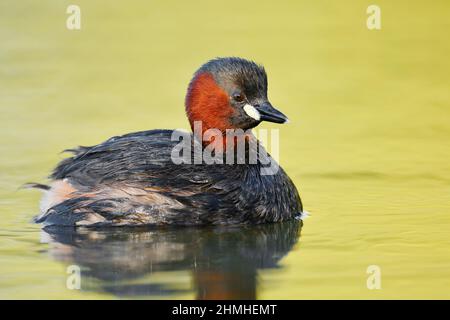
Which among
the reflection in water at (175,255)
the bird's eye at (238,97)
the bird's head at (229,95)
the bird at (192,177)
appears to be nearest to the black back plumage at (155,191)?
the bird at (192,177)

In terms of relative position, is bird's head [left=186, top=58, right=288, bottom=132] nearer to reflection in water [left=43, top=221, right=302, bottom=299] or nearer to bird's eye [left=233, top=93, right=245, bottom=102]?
bird's eye [left=233, top=93, right=245, bottom=102]

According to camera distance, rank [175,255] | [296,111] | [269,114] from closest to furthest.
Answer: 1. [175,255]
2. [269,114]
3. [296,111]

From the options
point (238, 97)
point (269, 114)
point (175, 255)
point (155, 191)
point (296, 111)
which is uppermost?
point (296, 111)

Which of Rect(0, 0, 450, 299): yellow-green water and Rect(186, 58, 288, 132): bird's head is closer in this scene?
Rect(0, 0, 450, 299): yellow-green water

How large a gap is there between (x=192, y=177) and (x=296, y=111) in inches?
187

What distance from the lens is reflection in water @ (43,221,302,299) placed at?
757 centimetres

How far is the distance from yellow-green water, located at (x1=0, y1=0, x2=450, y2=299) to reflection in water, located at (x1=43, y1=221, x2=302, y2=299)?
0.08m

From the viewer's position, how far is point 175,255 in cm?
851

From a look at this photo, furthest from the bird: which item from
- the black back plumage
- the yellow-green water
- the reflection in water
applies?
the yellow-green water

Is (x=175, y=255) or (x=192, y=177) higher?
(x=192, y=177)

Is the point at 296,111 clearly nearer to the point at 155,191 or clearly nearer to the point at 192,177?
the point at 192,177

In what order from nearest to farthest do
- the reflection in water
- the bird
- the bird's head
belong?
the reflection in water
the bird
the bird's head

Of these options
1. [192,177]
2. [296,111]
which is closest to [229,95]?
[192,177]
